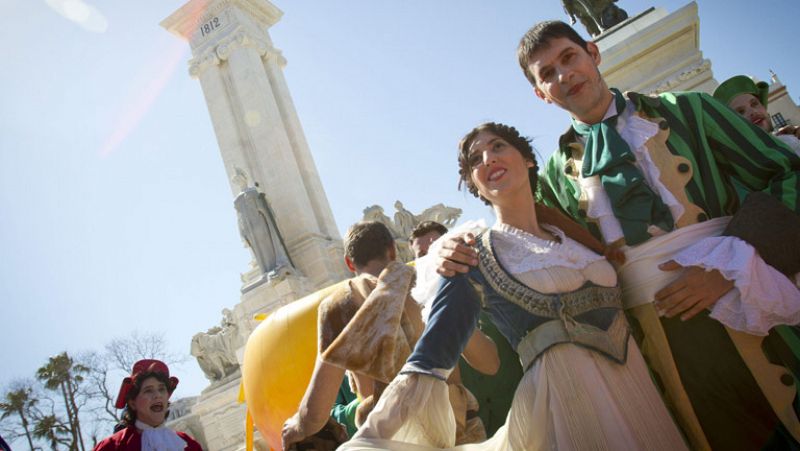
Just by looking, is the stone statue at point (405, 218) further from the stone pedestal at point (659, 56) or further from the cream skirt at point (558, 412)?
the cream skirt at point (558, 412)

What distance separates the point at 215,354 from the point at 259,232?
2809 millimetres

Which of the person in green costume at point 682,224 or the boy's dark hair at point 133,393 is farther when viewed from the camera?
the boy's dark hair at point 133,393

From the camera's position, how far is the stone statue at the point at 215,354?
11.5 meters

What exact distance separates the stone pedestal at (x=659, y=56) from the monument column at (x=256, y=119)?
9803 millimetres

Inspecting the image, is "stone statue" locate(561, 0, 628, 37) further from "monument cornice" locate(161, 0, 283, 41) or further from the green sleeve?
"monument cornice" locate(161, 0, 283, 41)

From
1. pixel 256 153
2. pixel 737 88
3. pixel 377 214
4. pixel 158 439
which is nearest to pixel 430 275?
pixel 737 88

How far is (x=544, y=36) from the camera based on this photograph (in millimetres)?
1903

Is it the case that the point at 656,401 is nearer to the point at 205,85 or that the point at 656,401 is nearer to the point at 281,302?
the point at 281,302

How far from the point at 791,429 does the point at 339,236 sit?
45.1 ft

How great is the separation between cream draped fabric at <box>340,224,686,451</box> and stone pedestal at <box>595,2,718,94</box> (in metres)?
3.25

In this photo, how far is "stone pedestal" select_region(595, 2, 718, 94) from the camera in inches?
170

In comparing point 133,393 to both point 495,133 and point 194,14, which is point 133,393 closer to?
point 495,133

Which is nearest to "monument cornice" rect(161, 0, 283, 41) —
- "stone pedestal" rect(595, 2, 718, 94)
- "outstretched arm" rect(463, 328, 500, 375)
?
"stone pedestal" rect(595, 2, 718, 94)

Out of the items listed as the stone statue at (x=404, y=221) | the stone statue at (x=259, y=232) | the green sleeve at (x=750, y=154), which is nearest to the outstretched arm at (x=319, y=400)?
the green sleeve at (x=750, y=154)
